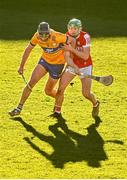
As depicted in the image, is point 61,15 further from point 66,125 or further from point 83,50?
point 66,125

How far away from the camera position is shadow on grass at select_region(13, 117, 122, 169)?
31.4ft

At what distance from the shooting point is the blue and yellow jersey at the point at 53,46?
35.9ft

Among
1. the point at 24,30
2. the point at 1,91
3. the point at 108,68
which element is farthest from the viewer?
the point at 24,30

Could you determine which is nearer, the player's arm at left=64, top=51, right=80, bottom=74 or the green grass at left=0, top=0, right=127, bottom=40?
the player's arm at left=64, top=51, right=80, bottom=74

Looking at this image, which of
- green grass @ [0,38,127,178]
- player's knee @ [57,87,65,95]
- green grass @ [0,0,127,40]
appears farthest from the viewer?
green grass @ [0,0,127,40]

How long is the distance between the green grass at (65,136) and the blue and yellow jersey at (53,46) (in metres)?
1.18

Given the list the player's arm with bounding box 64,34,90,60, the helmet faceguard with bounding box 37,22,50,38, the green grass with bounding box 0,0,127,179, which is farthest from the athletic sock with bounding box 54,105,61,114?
the helmet faceguard with bounding box 37,22,50,38

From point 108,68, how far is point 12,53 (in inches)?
115

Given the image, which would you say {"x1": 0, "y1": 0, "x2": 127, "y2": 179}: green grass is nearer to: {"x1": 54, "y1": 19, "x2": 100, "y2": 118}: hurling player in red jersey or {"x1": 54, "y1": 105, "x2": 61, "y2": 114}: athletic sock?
{"x1": 54, "y1": 105, "x2": 61, "y2": 114}: athletic sock

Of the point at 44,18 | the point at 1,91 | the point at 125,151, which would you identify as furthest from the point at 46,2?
the point at 125,151

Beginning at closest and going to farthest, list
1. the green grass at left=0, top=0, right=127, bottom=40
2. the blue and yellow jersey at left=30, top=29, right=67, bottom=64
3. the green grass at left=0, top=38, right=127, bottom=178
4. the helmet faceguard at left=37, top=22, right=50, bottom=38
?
the green grass at left=0, top=38, right=127, bottom=178 < the helmet faceguard at left=37, top=22, right=50, bottom=38 < the blue and yellow jersey at left=30, top=29, right=67, bottom=64 < the green grass at left=0, top=0, right=127, bottom=40

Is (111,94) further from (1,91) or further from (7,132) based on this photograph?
(7,132)

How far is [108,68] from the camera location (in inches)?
606

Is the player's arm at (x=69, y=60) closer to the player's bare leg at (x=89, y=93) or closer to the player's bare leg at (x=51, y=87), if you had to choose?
the player's bare leg at (x=89, y=93)
